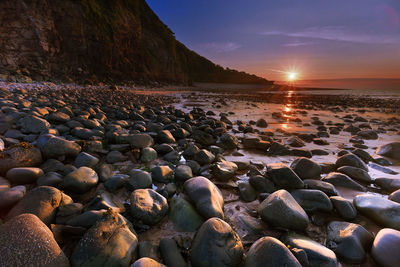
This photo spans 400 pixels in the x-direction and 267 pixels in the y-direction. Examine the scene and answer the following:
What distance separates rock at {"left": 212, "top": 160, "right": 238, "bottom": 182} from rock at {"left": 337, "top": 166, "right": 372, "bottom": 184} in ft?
4.86

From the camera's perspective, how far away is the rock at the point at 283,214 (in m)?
1.58

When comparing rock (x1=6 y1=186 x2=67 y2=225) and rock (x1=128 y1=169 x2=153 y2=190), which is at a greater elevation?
rock (x1=6 y1=186 x2=67 y2=225)

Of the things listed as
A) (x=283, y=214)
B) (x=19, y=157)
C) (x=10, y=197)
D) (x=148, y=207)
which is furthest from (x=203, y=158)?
(x=19, y=157)

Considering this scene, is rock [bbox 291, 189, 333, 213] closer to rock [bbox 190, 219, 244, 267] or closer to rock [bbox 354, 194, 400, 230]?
rock [bbox 354, 194, 400, 230]

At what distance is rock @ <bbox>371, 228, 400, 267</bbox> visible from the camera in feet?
4.11

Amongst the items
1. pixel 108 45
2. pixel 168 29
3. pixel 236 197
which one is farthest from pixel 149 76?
pixel 236 197

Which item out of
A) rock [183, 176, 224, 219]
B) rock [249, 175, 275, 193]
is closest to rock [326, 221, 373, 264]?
rock [249, 175, 275, 193]

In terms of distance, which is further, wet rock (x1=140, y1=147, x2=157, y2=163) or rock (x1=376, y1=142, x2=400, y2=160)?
→ rock (x1=376, y1=142, x2=400, y2=160)

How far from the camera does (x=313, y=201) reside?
1872 mm

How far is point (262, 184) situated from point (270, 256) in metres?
1.11

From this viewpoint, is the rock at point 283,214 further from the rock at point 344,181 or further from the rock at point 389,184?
the rock at point 389,184

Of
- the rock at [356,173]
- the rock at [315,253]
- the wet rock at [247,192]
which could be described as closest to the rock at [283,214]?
the rock at [315,253]

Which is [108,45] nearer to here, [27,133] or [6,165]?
[27,133]

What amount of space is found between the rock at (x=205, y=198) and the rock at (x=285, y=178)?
2.47 feet
